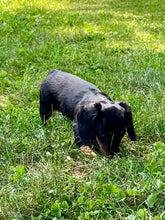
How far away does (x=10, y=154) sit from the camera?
3.41 meters

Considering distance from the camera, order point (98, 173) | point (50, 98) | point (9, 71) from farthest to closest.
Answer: point (9, 71) → point (50, 98) → point (98, 173)

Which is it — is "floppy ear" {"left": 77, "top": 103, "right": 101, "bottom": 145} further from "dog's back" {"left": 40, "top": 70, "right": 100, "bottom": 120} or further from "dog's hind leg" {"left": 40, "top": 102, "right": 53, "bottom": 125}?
"dog's hind leg" {"left": 40, "top": 102, "right": 53, "bottom": 125}

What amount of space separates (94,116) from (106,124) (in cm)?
16

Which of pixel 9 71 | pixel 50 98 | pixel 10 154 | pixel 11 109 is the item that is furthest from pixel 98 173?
pixel 9 71

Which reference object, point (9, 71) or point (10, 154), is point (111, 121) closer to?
point (10, 154)

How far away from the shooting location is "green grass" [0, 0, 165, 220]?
2729mm

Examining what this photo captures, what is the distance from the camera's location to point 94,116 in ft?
11.5

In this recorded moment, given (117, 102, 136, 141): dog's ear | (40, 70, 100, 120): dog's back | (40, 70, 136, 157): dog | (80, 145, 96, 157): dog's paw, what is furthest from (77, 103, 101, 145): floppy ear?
(40, 70, 100, 120): dog's back

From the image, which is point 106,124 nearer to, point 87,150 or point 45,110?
point 87,150

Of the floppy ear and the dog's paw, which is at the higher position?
the floppy ear

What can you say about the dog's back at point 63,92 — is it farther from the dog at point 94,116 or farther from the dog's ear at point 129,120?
the dog's ear at point 129,120

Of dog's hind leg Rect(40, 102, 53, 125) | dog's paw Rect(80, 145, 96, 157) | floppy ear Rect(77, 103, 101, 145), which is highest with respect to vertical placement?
floppy ear Rect(77, 103, 101, 145)

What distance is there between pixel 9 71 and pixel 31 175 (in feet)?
10.8

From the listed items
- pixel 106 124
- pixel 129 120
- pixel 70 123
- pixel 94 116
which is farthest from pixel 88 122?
pixel 70 123
